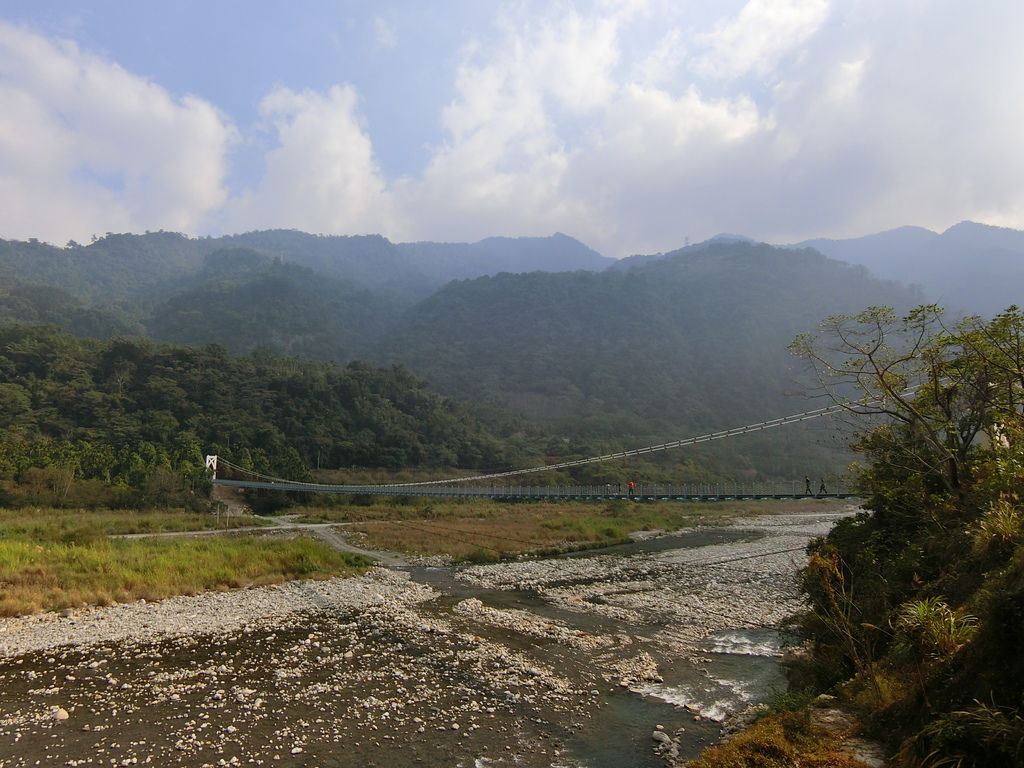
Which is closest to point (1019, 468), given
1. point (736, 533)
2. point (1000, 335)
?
point (1000, 335)

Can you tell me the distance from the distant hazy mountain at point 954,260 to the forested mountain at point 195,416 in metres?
79.4

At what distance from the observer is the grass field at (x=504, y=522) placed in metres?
22.8

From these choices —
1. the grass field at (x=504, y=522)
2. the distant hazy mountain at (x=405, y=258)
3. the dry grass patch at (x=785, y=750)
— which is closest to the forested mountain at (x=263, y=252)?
the distant hazy mountain at (x=405, y=258)

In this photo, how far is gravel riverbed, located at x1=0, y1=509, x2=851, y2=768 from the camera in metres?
5.73

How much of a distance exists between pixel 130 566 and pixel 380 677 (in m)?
9.48

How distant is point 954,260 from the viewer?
129 m

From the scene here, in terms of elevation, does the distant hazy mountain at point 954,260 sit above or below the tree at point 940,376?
above

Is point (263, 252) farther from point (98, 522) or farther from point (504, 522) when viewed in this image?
point (504, 522)

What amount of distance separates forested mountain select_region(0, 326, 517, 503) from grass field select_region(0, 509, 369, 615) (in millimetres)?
15633

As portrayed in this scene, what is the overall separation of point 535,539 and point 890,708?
2066cm

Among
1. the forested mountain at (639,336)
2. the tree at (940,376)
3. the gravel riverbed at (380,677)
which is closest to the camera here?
the gravel riverbed at (380,677)

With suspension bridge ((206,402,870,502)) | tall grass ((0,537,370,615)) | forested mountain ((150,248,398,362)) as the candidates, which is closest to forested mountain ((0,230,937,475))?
forested mountain ((150,248,398,362))

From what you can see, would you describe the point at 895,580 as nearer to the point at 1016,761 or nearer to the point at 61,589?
the point at 1016,761

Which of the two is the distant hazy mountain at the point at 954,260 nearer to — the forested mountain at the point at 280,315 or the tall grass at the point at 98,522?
the forested mountain at the point at 280,315
